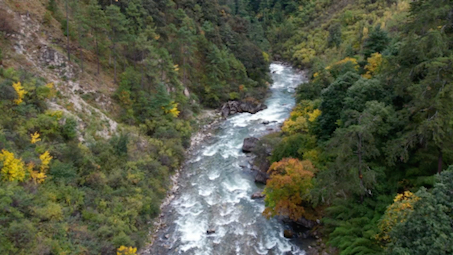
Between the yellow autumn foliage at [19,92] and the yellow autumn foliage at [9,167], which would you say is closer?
the yellow autumn foliage at [9,167]

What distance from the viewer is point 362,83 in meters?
22.6

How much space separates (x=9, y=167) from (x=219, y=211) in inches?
577

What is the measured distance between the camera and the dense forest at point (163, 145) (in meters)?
14.5

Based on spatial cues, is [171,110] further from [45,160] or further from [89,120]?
[45,160]

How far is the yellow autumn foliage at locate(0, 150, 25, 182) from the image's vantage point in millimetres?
15830

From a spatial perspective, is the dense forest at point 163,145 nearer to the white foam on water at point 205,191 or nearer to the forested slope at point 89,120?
the forested slope at point 89,120

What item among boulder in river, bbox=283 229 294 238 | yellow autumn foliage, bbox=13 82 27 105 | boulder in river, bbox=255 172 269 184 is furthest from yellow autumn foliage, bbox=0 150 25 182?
boulder in river, bbox=255 172 269 184

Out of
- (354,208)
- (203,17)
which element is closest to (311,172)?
(354,208)

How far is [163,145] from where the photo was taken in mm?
30656

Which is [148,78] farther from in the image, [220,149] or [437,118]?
[437,118]

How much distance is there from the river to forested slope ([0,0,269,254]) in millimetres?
1907

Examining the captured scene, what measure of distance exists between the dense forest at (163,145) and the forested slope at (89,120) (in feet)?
0.38

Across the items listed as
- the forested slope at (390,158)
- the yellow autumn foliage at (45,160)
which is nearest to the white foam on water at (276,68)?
the forested slope at (390,158)

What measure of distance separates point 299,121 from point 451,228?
20.2m
